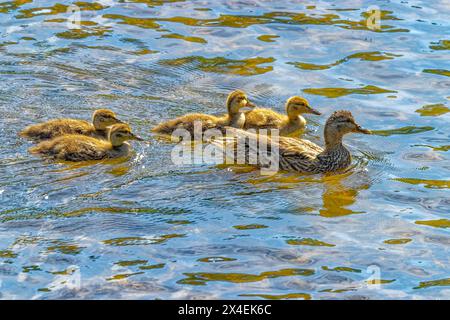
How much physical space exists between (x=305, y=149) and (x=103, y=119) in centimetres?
226

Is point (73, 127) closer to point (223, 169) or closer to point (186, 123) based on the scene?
point (186, 123)

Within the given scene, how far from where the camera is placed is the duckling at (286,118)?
38.5 ft

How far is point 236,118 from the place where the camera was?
458 inches

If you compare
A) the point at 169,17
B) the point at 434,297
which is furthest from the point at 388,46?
the point at 434,297

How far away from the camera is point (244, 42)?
14391 millimetres

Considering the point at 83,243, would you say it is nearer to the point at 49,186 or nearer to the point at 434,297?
the point at 49,186

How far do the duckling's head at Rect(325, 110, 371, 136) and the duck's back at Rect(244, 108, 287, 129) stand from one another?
1.02 meters

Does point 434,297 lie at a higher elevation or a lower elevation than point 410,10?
lower

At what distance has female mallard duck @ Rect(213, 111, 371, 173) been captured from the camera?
418 inches

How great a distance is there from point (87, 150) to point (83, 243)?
2094mm

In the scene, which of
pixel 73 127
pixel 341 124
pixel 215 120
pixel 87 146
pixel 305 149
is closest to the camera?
pixel 87 146

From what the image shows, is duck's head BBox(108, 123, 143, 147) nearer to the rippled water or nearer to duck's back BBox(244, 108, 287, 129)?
the rippled water

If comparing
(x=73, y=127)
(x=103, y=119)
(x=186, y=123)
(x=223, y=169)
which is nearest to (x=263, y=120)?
(x=186, y=123)

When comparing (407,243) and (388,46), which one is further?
(388,46)
